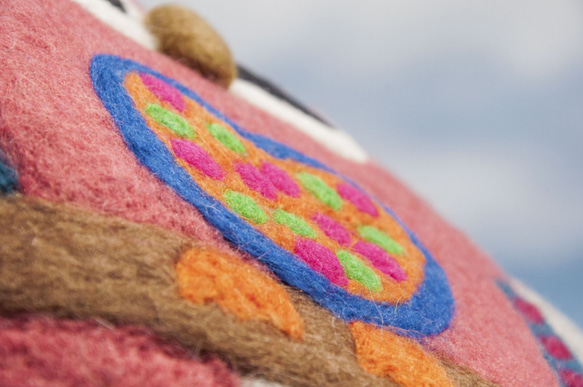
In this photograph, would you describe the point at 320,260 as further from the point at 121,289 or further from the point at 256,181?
the point at 121,289

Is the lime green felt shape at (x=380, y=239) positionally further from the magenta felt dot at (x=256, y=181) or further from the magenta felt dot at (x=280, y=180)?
the magenta felt dot at (x=256, y=181)

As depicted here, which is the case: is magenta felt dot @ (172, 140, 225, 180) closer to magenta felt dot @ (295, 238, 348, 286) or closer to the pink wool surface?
the pink wool surface

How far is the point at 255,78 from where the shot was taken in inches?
127

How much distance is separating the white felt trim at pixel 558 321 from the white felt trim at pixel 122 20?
251 centimetres

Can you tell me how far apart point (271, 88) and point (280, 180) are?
164cm

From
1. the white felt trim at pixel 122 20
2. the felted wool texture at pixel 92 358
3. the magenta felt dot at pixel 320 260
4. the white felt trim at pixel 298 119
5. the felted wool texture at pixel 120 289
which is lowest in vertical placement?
the felted wool texture at pixel 92 358

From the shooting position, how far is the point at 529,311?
262 cm

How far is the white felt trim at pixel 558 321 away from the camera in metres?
2.45

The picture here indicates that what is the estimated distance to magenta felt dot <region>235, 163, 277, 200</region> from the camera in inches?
63.1

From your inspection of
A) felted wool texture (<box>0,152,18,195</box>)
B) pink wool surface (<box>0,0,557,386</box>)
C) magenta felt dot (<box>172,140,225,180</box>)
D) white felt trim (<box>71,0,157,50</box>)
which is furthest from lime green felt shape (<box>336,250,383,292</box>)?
white felt trim (<box>71,0,157,50</box>)

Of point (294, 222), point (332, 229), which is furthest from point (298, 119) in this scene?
point (294, 222)

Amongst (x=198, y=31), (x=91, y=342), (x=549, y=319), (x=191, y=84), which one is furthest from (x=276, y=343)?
(x=549, y=319)

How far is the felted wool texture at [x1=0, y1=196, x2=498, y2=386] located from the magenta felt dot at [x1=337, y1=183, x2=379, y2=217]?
0.98m

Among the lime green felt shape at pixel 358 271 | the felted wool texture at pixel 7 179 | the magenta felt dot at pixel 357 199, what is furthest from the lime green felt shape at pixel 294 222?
the felted wool texture at pixel 7 179
